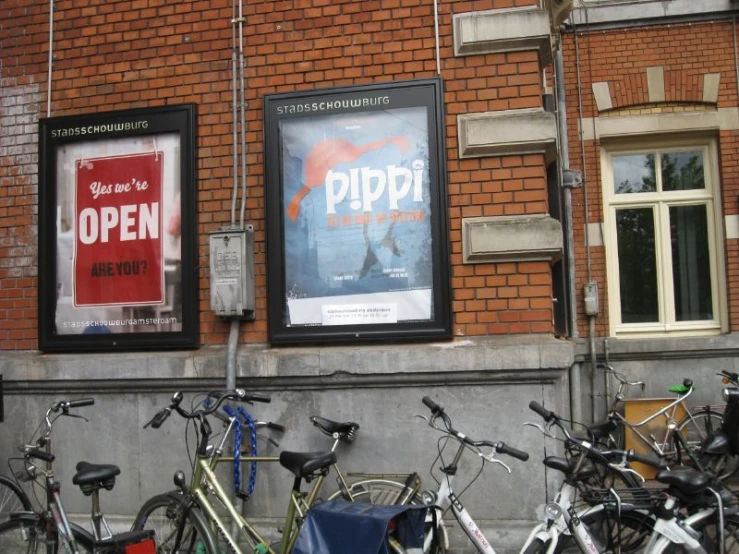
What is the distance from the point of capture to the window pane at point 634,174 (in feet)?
31.4

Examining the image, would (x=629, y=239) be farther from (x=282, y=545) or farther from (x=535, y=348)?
(x=282, y=545)

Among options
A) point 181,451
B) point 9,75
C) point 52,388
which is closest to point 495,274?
point 181,451

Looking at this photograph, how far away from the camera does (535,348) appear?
5070 mm

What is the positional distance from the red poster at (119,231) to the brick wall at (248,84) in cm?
40

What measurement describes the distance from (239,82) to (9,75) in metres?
2.10

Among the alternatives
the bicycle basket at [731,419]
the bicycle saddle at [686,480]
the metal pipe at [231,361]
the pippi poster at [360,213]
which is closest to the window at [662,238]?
the bicycle basket at [731,419]

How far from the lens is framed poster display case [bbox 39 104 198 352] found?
5.77 metres

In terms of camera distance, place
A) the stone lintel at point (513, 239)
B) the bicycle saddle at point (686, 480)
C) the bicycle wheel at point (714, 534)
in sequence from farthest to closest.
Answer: the stone lintel at point (513, 239)
the bicycle wheel at point (714, 534)
the bicycle saddle at point (686, 480)

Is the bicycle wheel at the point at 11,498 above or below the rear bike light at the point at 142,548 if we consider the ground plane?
below

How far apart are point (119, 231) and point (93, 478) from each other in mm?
2347

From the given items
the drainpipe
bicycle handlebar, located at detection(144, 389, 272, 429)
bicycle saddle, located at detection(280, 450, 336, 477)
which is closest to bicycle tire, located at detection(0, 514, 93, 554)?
bicycle handlebar, located at detection(144, 389, 272, 429)

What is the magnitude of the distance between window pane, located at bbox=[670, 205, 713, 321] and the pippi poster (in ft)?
17.8

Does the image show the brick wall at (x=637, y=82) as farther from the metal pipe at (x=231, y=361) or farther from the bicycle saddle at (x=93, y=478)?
the bicycle saddle at (x=93, y=478)

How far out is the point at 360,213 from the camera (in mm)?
5512
